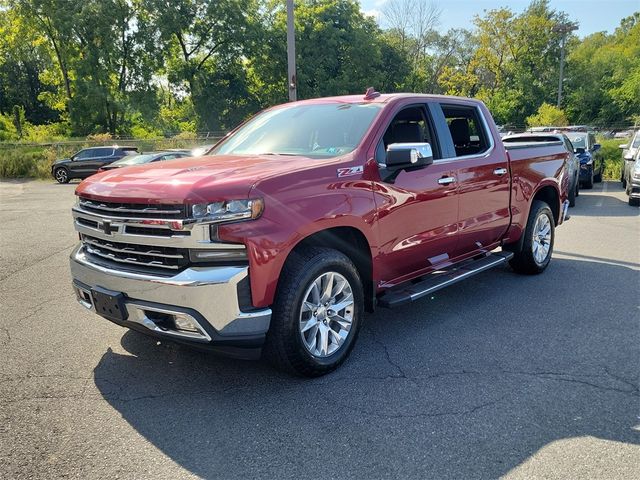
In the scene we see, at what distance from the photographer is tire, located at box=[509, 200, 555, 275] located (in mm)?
6161

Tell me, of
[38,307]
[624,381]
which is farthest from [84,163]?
[624,381]

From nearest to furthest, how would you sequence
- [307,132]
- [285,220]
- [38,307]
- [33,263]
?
[285,220] → [307,132] → [38,307] → [33,263]

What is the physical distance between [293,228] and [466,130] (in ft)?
10.2

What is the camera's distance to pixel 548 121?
106 feet

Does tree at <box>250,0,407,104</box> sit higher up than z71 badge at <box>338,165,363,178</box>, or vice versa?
tree at <box>250,0,407,104</box>

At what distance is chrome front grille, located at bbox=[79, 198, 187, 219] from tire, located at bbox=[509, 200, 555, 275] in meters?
4.41

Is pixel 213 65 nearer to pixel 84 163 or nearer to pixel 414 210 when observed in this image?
pixel 84 163

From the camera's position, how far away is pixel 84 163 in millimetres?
23391

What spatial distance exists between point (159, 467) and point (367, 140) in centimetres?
270

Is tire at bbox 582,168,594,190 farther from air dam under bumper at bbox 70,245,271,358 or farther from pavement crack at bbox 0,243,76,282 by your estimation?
air dam under bumper at bbox 70,245,271,358

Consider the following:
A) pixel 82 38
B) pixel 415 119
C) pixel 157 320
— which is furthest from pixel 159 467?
pixel 82 38

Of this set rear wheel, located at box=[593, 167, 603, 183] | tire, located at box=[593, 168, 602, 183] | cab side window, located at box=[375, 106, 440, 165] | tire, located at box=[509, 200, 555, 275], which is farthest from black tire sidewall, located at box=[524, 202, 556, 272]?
tire, located at box=[593, 168, 602, 183]

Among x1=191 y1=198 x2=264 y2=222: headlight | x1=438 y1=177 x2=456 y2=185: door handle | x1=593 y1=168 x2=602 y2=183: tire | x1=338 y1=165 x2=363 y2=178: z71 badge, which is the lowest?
x1=593 y1=168 x2=602 y2=183: tire

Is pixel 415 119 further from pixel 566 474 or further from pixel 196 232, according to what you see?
pixel 566 474
